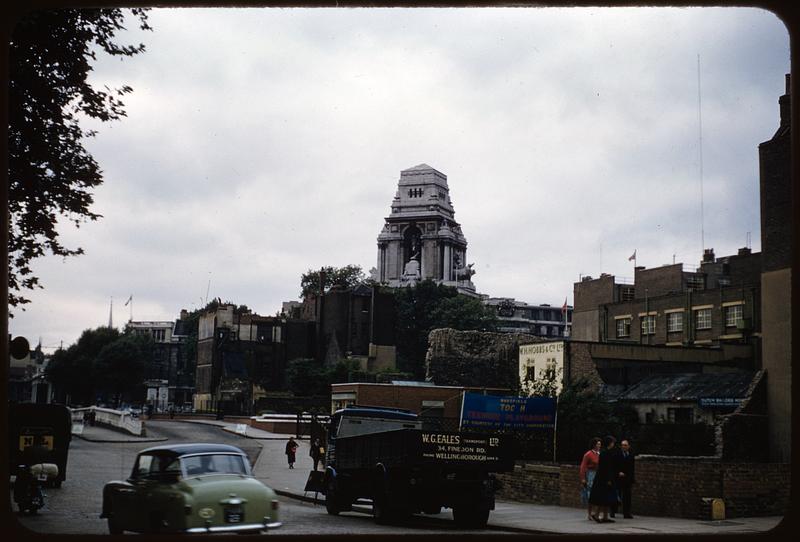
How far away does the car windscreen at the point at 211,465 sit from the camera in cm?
941

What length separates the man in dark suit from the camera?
13.2 meters

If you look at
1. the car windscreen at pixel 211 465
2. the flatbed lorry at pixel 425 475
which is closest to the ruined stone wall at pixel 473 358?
the flatbed lorry at pixel 425 475

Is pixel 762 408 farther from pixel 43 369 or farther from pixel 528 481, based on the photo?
pixel 43 369

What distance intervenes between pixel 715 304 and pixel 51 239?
138ft

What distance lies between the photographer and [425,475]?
45.4 feet

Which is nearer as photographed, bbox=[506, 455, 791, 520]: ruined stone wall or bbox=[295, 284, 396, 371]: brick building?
bbox=[506, 455, 791, 520]: ruined stone wall

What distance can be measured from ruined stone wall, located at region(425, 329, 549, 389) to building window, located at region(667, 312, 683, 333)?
12.5 meters

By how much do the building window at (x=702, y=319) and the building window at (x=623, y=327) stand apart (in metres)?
6.10

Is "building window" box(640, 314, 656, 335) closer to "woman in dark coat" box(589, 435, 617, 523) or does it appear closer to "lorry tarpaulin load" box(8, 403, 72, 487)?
"woman in dark coat" box(589, 435, 617, 523)

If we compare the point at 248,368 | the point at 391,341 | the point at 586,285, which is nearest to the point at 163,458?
the point at 248,368

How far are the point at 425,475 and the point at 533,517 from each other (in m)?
1.76

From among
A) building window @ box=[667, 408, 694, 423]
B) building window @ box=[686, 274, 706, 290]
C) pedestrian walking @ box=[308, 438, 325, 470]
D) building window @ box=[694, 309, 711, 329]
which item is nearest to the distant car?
pedestrian walking @ box=[308, 438, 325, 470]

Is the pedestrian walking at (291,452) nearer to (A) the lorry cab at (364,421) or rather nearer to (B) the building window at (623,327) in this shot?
(A) the lorry cab at (364,421)

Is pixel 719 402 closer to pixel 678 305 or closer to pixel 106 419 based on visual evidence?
pixel 678 305
